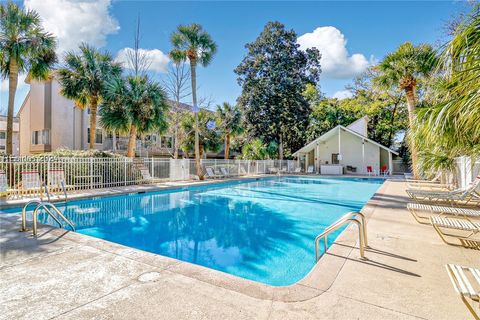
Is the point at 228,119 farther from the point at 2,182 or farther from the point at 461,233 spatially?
the point at 461,233

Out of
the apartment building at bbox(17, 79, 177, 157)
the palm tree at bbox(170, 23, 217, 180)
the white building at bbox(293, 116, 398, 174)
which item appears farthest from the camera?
the white building at bbox(293, 116, 398, 174)

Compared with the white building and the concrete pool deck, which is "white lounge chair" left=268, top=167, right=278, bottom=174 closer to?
the white building

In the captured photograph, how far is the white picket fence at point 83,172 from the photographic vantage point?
31.9ft

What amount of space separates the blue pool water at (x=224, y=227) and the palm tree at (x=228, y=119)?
14.6 metres

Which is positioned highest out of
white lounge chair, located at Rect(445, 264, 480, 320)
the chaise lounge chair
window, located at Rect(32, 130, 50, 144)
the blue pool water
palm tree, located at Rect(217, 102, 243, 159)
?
palm tree, located at Rect(217, 102, 243, 159)

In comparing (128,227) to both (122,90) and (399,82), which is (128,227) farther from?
(399,82)

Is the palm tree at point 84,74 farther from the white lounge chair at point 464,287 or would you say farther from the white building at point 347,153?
the white building at point 347,153

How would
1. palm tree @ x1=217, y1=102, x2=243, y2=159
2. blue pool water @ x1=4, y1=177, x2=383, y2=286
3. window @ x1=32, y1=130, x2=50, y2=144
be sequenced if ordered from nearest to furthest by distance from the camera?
blue pool water @ x1=4, y1=177, x2=383, y2=286, window @ x1=32, y1=130, x2=50, y2=144, palm tree @ x1=217, y1=102, x2=243, y2=159

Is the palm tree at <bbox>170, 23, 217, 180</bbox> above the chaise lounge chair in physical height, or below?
above

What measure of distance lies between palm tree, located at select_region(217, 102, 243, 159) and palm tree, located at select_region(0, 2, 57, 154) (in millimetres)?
14694

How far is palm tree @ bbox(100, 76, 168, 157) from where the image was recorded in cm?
1531

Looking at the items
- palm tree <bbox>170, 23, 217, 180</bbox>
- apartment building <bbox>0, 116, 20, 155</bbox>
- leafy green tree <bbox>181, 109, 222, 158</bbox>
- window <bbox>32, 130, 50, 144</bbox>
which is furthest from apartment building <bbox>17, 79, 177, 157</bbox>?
palm tree <bbox>170, 23, 217, 180</bbox>

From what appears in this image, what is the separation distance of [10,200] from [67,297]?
29.0ft

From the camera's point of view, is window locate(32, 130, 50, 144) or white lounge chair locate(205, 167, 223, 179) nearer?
white lounge chair locate(205, 167, 223, 179)
